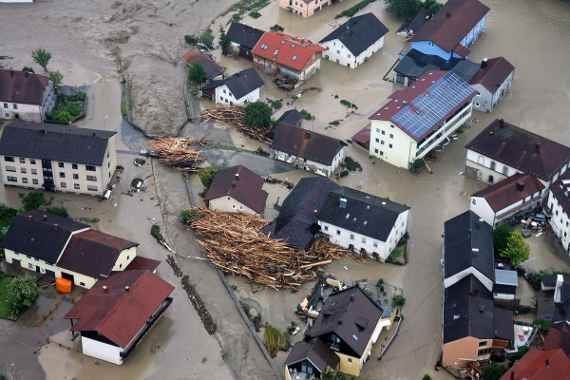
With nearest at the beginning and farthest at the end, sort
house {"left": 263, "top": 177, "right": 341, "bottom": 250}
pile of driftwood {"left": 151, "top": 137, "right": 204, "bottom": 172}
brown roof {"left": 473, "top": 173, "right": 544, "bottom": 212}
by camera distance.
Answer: house {"left": 263, "top": 177, "right": 341, "bottom": 250} → brown roof {"left": 473, "top": 173, "right": 544, "bottom": 212} → pile of driftwood {"left": 151, "top": 137, "right": 204, "bottom": 172}

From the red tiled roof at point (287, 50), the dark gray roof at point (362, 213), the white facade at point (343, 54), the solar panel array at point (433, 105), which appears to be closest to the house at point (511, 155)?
the solar panel array at point (433, 105)

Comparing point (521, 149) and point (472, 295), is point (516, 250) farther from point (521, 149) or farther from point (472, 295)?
point (521, 149)

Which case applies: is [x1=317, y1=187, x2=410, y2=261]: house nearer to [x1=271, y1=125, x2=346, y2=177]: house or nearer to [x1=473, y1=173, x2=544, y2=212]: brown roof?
[x1=473, y1=173, x2=544, y2=212]: brown roof

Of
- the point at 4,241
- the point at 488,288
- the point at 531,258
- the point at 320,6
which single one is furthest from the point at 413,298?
the point at 320,6

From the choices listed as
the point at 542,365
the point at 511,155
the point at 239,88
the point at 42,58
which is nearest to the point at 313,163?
the point at 239,88

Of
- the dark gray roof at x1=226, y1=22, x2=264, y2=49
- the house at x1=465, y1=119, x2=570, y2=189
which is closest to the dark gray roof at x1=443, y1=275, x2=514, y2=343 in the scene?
the house at x1=465, y1=119, x2=570, y2=189

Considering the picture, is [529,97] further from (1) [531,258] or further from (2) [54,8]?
(2) [54,8]
